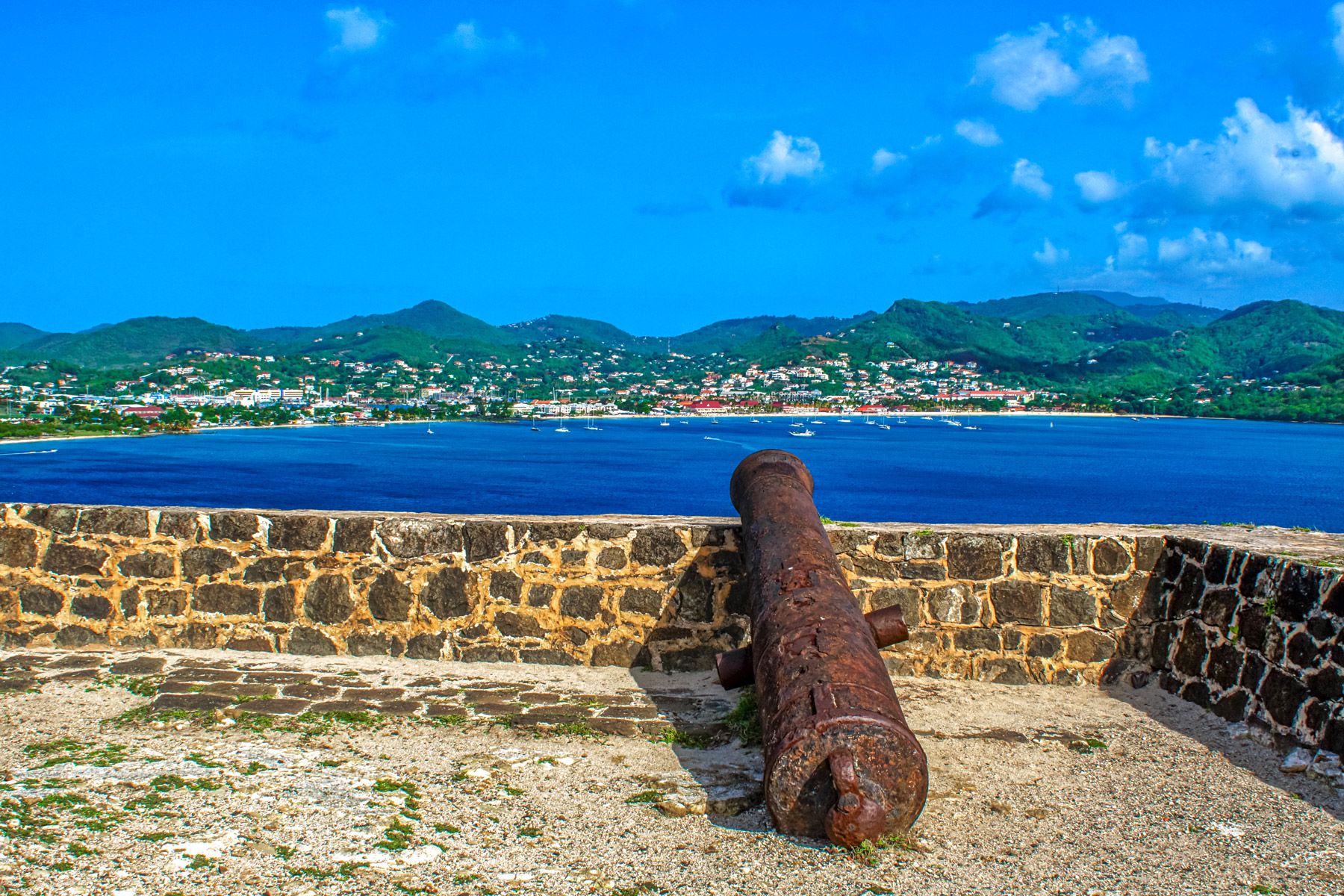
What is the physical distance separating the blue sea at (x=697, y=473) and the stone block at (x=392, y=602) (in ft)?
64.8

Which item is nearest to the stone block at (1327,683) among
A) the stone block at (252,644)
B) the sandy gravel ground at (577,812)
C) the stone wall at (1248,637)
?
the stone wall at (1248,637)

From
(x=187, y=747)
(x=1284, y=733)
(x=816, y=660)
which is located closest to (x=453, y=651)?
(x=187, y=747)

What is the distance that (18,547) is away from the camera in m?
5.74

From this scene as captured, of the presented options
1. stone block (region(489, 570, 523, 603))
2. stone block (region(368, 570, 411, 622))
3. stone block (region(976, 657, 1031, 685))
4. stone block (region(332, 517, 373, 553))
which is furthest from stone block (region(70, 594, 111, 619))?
stone block (region(976, 657, 1031, 685))

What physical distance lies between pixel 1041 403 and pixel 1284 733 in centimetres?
17558

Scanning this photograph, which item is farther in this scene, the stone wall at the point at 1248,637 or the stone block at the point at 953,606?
the stone block at the point at 953,606

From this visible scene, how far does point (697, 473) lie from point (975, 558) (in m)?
60.9

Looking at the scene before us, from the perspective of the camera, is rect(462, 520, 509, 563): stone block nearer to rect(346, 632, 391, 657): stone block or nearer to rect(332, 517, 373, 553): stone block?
rect(332, 517, 373, 553): stone block

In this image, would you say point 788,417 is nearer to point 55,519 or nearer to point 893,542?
point 893,542

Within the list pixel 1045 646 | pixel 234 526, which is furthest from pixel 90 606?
pixel 1045 646

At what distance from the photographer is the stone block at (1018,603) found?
5.48m

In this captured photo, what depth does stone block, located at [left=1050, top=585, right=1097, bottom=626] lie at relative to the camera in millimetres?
5453

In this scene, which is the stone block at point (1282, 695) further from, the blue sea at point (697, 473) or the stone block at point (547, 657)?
the blue sea at point (697, 473)

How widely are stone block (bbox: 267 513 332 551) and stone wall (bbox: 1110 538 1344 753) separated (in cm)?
412
